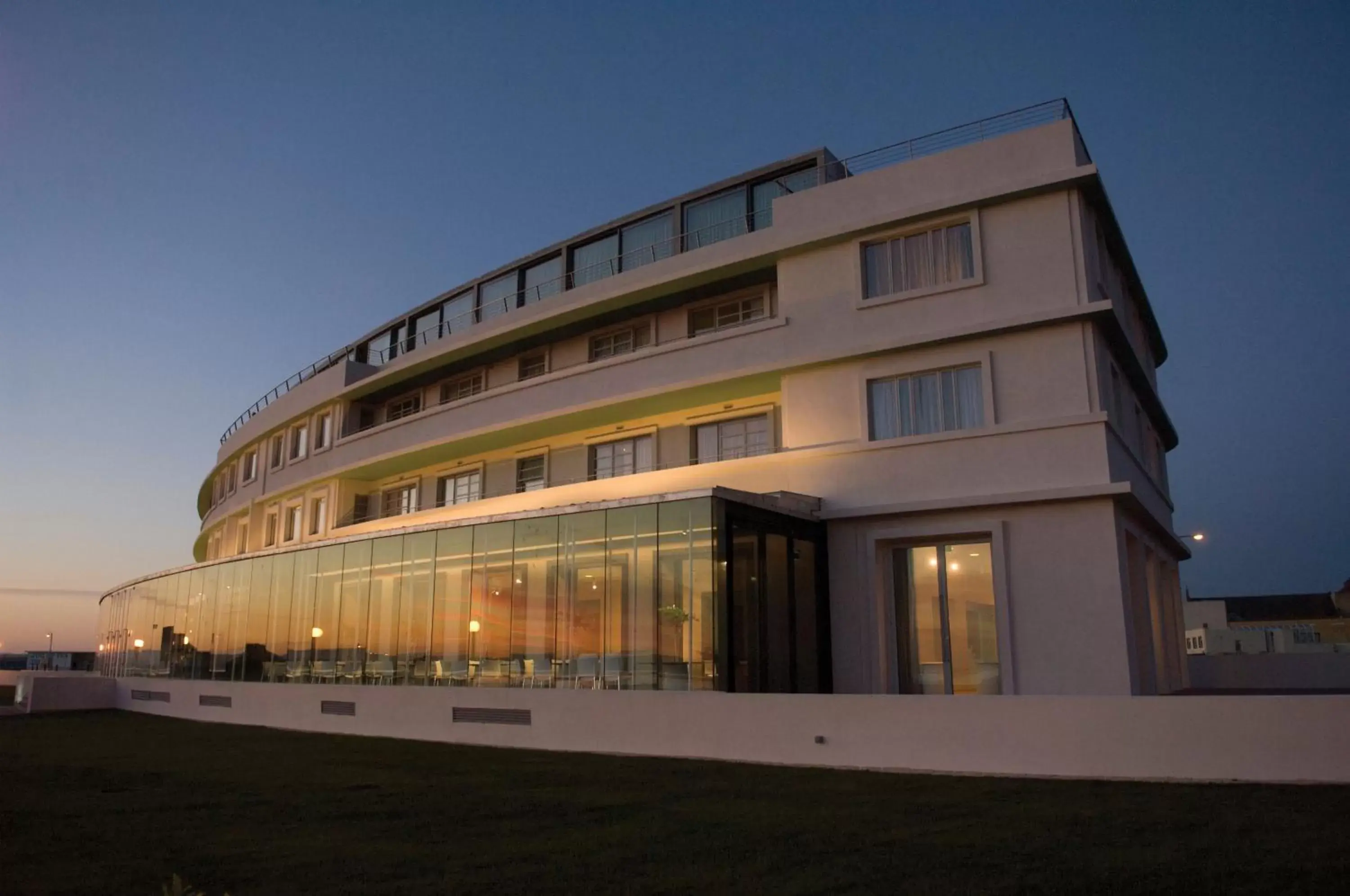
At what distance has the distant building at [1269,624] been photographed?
167 feet

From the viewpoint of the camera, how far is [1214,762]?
11.5m

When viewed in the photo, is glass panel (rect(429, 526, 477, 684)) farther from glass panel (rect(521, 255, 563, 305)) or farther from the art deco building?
glass panel (rect(521, 255, 563, 305))

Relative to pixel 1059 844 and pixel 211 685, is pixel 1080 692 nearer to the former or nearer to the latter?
pixel 1059 844

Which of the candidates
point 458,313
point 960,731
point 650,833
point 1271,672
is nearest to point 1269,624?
point 1271,672

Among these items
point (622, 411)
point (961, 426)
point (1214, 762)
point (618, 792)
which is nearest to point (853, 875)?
point (618, 792)

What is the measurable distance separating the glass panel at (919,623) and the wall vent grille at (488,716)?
24.4ft

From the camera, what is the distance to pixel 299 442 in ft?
128

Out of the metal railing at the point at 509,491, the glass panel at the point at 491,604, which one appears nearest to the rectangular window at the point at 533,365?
the metal railing at the point at 509,491

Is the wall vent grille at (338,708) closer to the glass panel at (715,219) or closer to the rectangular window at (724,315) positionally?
the rectangular window at (724,315)

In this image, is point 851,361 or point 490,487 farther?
point 490,487

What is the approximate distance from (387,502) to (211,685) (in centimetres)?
922

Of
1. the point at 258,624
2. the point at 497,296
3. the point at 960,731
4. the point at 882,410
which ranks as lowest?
the point at 960,731

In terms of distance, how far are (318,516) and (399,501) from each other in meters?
4.08

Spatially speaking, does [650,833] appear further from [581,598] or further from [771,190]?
[771,190]
